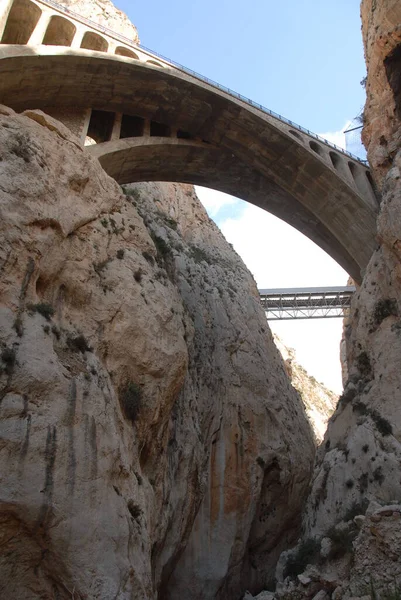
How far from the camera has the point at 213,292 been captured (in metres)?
25.1

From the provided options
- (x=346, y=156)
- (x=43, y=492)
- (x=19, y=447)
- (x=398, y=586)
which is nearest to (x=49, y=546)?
(x=43, y=492)

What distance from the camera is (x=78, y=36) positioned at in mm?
20078

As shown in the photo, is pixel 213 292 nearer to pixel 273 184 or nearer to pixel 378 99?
pixel 273 184

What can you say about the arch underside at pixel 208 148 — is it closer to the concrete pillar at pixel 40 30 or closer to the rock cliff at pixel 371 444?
the concrete pillar at pixel 40 30

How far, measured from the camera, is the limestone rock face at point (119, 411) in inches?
412

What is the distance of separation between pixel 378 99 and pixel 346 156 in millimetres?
2638

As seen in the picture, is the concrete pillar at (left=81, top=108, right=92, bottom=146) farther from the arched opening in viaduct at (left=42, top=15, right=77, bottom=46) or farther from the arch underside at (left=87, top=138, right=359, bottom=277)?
the arched opening in viaduct at (left=42, top=15, right=77, bottom=46)

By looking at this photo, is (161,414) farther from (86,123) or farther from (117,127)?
(117,127)

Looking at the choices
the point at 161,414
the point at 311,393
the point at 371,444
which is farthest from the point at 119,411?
the point at 311,393

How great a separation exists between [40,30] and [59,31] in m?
1.95

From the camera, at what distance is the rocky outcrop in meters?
44.7

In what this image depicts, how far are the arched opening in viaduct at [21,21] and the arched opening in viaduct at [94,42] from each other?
1824 millimetres

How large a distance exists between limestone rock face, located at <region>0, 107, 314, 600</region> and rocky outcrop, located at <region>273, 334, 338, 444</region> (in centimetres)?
1951

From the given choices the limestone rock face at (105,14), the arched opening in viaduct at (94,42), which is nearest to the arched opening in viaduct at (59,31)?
the arched opening in viaduct at (94,42)
